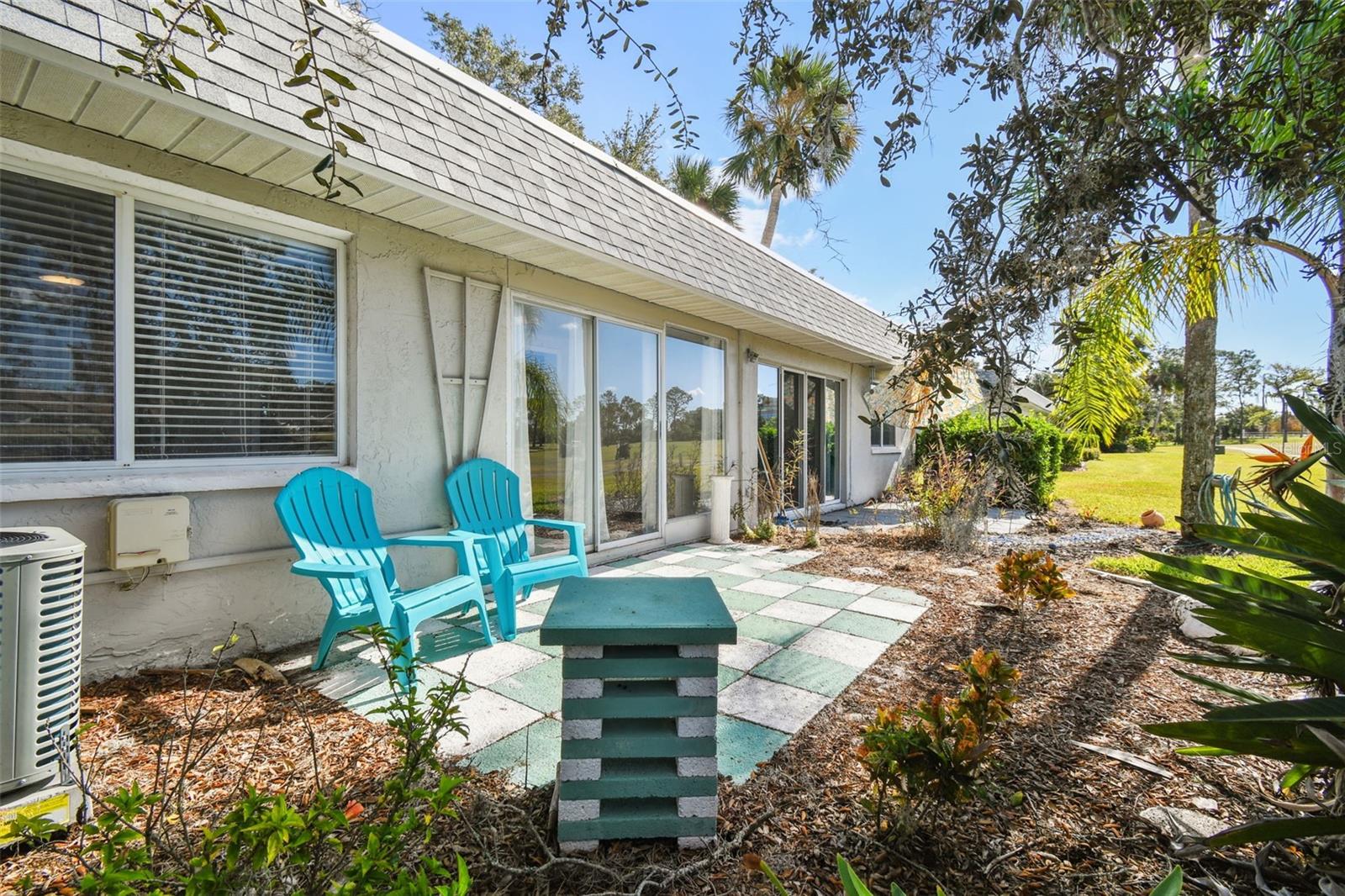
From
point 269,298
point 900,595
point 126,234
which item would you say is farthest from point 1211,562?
point 126,234

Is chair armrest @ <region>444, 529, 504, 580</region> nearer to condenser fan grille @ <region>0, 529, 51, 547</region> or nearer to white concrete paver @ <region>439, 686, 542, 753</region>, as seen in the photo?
white concrete paver @ <region>439, 686, 542, 753</region>

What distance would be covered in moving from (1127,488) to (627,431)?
47.9ft

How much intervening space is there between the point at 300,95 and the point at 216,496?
216cm

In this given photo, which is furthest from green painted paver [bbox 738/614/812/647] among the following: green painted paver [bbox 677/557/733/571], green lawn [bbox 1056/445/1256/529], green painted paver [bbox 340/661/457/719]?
green lawn [bbox 1056/445/1256/529]

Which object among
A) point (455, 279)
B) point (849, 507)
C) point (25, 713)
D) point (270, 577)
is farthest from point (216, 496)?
point (849, 507)

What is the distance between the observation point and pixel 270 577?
11.5 ft

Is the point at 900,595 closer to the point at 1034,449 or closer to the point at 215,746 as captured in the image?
the point at 215,746

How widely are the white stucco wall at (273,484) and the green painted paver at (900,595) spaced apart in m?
3.54

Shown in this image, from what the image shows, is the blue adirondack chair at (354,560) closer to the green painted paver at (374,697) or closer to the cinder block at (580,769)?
the green painted paver at (374,697)

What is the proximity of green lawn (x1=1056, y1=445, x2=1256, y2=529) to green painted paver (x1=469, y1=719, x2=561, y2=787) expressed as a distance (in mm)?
5815

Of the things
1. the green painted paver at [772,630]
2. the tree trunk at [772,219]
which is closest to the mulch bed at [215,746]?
the green painted paver at [772,630]

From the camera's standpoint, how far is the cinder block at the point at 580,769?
1.84 meters

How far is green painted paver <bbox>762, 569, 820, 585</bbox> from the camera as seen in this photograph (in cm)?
539

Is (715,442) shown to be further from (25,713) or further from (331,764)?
(25,713)
